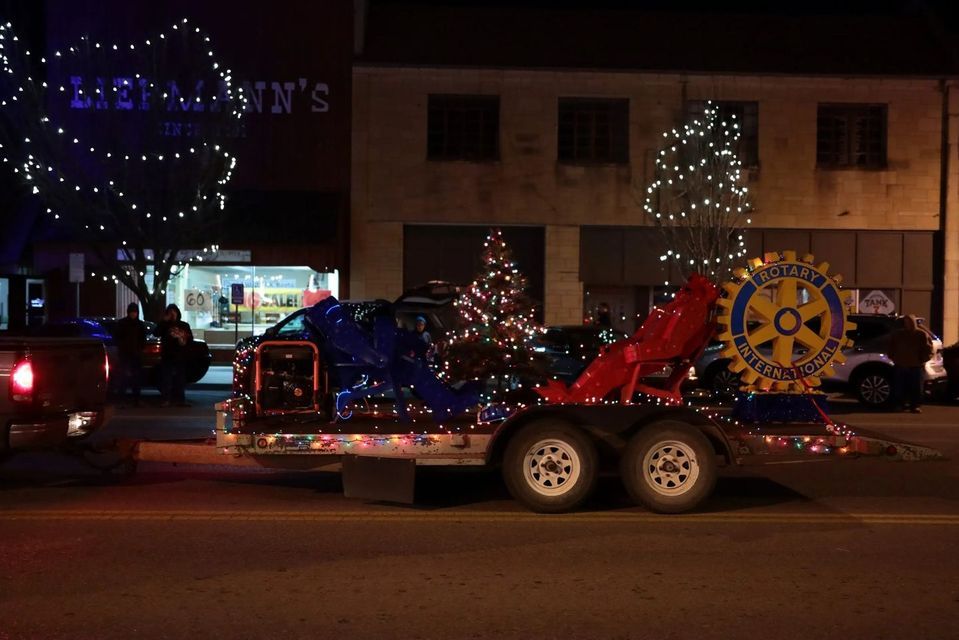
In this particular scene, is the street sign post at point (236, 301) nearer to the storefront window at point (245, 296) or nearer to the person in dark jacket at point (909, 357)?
the storefront window at point (245, 296)

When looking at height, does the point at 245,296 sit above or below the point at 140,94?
below

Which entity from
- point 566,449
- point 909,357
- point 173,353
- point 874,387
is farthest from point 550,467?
point 874,387

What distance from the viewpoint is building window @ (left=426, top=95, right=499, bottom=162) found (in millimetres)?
25734

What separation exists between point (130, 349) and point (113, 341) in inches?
34.4

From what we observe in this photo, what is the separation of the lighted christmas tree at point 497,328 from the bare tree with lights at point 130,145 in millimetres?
9893

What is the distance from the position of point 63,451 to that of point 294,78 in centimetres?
1777

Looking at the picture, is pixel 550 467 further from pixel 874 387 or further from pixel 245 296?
pixel 245 296

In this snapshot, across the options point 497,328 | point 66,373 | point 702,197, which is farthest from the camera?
point 702,197

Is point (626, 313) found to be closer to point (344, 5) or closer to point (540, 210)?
point (540, 210)

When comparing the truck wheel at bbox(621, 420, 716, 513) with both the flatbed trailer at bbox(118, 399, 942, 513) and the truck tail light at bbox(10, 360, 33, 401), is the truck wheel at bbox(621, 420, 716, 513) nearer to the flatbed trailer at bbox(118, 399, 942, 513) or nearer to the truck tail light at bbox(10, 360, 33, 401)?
the flatbed trailer at bbox(118, 399, 942, 513)

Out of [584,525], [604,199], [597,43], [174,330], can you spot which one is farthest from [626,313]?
[584,525]

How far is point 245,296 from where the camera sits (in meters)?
25.1

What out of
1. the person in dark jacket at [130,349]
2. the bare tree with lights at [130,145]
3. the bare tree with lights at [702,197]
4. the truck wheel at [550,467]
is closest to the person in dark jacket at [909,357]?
the bare tree with lights at [702,197]

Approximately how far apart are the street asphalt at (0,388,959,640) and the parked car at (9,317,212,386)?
7440mm
